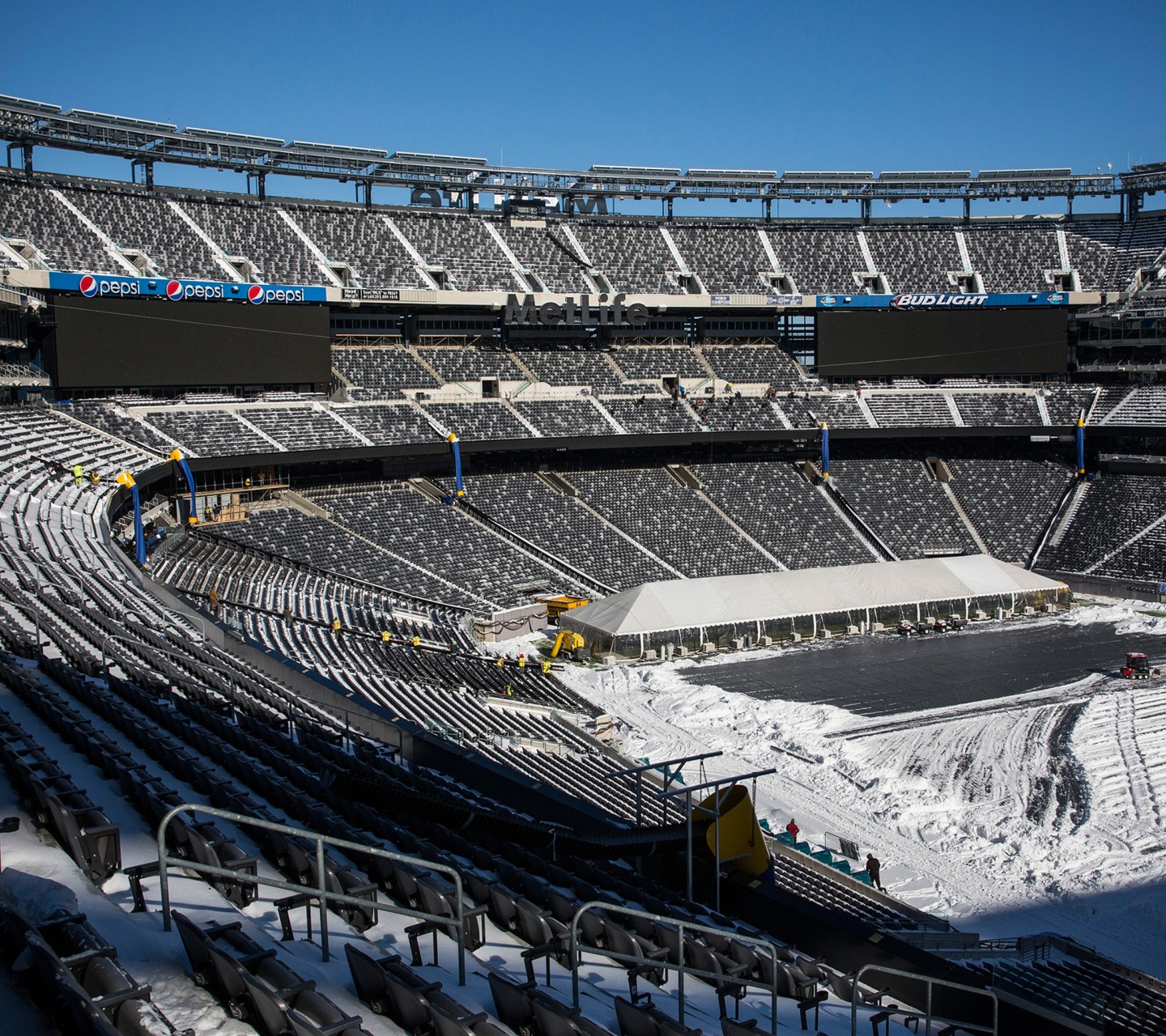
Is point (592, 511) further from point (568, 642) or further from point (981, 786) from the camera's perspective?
point (981, 786)

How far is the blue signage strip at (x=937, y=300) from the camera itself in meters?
52.3

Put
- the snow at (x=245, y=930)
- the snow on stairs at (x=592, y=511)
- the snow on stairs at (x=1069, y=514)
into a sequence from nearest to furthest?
1. the snow at (x=245, y=930)
2. the snow on stairs at (x=592, y=511)
3. the snow on stairs at (x=1069, y=514)

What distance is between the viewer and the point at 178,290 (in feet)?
131

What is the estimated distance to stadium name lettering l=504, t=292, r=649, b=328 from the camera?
49.4 meters

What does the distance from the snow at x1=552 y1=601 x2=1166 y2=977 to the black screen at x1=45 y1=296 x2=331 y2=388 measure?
19.6m

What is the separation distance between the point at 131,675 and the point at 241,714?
1.80 metres

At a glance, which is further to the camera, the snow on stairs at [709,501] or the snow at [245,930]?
the snow on stairs at [709,501]

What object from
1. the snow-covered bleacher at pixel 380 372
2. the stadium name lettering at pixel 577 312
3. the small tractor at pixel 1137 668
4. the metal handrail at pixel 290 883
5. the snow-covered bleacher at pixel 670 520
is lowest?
the small tractor at pixel 1137 668

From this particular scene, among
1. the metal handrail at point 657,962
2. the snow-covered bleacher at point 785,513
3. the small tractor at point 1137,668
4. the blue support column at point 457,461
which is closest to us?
the metal handrail at point 657,962

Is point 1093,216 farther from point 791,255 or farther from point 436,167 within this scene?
point 436,167

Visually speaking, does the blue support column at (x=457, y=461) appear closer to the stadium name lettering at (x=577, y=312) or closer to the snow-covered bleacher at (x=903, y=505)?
the stadium name lettering at (x=577, y=312)

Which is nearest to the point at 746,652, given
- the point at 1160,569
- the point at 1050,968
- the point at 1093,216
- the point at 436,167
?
the point at 1160,569

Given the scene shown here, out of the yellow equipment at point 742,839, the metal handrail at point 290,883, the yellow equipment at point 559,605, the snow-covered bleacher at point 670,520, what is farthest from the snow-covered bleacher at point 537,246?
the metal handrail at point 290,883

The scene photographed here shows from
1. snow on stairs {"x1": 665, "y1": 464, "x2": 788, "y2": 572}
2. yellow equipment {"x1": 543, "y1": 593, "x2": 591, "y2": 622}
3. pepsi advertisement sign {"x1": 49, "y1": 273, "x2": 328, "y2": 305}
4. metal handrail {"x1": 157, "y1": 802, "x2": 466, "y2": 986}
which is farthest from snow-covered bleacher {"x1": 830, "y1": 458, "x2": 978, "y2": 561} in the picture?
metal handrail {"x1": 157, "y1": 802, "x2": 466, "y2": 986}
